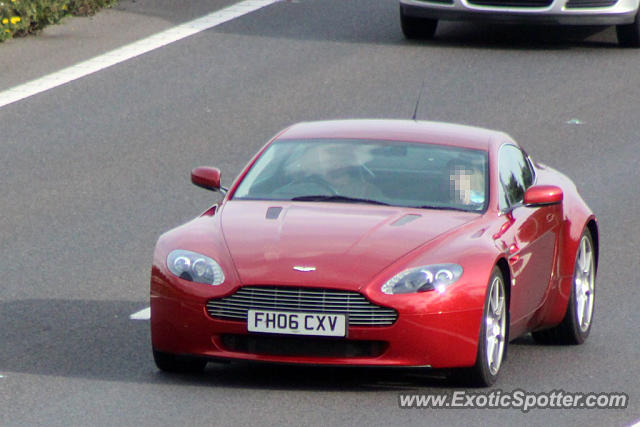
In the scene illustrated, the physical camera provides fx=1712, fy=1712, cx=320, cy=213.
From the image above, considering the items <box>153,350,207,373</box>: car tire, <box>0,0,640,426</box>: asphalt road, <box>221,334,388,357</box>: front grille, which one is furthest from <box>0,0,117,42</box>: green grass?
<box>221,334,388,357</box>: front grille

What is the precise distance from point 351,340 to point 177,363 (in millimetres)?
985

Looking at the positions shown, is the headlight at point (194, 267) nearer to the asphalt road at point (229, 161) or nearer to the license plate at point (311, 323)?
the license plate at point (311, 323)

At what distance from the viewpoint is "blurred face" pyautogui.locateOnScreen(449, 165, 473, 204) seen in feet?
30.7

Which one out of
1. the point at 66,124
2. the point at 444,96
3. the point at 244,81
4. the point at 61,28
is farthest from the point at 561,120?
the point at 61,28

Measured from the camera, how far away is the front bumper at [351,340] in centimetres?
827

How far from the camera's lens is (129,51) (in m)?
20.2

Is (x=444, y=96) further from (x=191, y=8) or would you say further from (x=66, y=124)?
(x=191, y=8)

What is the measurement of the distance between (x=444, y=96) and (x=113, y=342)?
952 centimetres

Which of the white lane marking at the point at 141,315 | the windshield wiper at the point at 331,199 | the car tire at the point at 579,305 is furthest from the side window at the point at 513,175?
the white lane marking at the point at 141,315

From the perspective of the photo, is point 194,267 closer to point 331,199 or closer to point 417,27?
point 331,199

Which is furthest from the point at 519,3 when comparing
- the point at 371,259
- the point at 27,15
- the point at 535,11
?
the point at 371,259

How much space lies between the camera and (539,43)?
21.8 metres

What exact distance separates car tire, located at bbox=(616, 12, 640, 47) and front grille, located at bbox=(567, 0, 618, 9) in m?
0.54

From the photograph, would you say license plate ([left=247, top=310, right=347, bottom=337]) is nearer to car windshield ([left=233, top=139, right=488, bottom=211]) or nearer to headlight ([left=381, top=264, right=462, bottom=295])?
headlight ([left=381, top=264, right=462, bottom=295])
